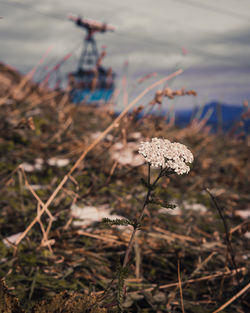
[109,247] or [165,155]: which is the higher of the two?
[165,155]

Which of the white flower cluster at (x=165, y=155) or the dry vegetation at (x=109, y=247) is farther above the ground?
the white flower cluster at (x=165, y=155)

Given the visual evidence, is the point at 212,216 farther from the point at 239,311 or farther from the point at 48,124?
the point at 48,124

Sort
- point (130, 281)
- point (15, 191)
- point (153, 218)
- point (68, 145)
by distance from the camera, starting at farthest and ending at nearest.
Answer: point (68, 145) < point (15, 191) < point (153, 218) < point (130, 281)

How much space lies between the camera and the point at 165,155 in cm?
73

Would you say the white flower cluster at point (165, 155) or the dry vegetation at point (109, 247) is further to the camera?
the dry vegetation at point (109, 247)

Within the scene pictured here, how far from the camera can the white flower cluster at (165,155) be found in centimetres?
70

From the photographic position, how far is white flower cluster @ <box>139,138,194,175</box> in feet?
2.31

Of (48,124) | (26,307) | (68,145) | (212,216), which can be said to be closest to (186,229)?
(212,216)

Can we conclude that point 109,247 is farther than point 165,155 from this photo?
Yes

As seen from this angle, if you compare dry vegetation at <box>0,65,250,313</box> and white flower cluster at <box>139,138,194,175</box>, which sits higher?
white flower cluster at <box>139,138,194,175</box>

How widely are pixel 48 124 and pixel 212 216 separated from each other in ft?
6.61

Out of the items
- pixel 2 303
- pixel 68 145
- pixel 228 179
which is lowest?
pixel 228 179

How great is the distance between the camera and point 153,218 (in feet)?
5.56

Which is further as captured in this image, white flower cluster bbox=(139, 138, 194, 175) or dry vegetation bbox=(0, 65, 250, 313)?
dry vegetation bbox=(0, 65, 250, 313)
